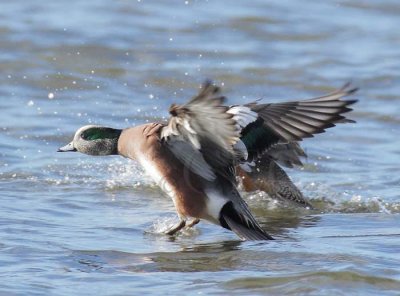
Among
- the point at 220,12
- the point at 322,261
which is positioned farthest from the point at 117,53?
the point at 322,261

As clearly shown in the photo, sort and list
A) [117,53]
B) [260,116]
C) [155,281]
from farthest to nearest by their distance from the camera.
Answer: [117,53] → [260,116] → [155,281]

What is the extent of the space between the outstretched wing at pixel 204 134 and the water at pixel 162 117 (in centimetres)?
50

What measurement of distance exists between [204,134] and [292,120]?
3.19 feet

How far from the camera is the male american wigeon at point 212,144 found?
607cm

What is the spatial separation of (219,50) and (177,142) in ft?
22.7

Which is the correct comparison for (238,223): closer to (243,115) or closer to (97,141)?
(243,115)

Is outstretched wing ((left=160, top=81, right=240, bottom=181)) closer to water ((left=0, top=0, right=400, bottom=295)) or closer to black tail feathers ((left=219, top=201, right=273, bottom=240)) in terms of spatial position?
black tail feathers ((left=219, top=201, right=273, bottom=240))

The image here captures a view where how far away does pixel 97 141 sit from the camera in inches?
283

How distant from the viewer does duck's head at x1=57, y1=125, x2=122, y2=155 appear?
7117mm

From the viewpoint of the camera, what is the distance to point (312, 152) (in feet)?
31.5

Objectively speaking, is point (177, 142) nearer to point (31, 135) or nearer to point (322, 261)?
point (322, 261)

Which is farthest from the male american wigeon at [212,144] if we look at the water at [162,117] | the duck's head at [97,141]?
the water at [162,117]

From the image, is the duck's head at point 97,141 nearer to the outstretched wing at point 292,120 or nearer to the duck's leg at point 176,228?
A: the duck's leg at point 176,228

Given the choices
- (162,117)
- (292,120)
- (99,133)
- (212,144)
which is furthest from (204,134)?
(162,117)
